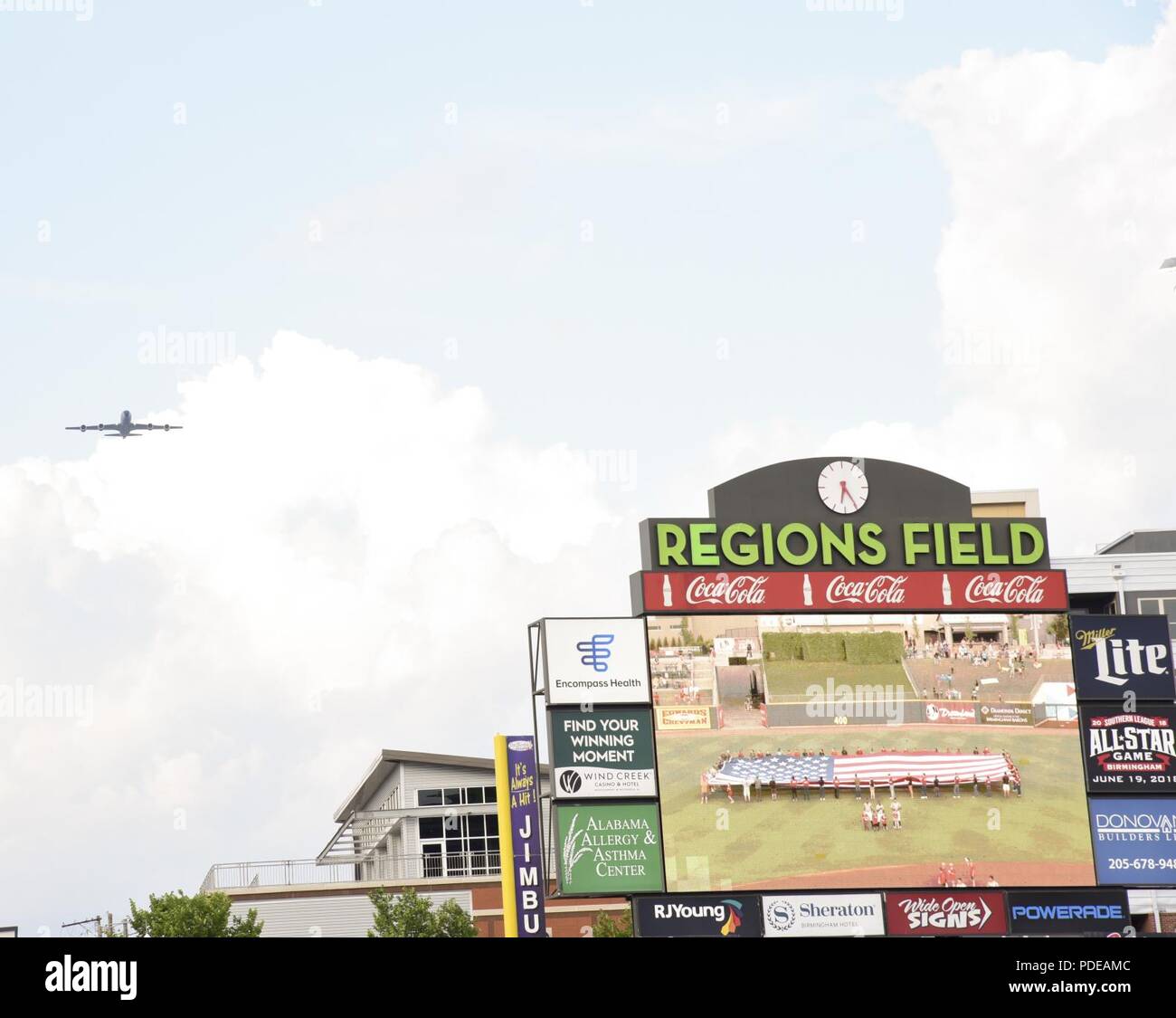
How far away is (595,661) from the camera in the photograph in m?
37.8

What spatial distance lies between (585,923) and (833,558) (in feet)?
88.2

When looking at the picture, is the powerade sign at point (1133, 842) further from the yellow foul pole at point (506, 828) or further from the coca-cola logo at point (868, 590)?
the yellow foul pole at point (506, 828)

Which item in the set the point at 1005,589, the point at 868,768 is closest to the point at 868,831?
the point at 868,768

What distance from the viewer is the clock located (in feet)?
132

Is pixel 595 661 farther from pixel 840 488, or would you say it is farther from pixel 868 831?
pixel 840 488

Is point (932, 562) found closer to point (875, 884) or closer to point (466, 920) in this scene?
point (875, 884)

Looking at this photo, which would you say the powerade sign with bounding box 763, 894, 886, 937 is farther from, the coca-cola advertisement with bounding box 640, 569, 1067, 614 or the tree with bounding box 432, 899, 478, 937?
the tree with bounding box 432, 899, 478, 937

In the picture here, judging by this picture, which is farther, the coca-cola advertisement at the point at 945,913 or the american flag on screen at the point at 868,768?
the american flag on screen at the point at 868,768

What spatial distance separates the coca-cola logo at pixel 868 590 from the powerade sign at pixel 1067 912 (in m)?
7.64

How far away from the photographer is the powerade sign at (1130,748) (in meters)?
39.5

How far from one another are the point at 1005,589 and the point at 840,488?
16.4ft

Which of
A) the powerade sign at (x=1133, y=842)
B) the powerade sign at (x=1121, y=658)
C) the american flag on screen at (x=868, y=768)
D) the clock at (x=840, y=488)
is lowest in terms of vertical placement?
the powerade sign at (x=1133, y=842)

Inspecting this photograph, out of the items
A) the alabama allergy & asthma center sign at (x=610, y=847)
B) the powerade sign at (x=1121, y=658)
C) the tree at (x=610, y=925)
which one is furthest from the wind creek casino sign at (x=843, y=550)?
the tree at (x=610, y=925)
